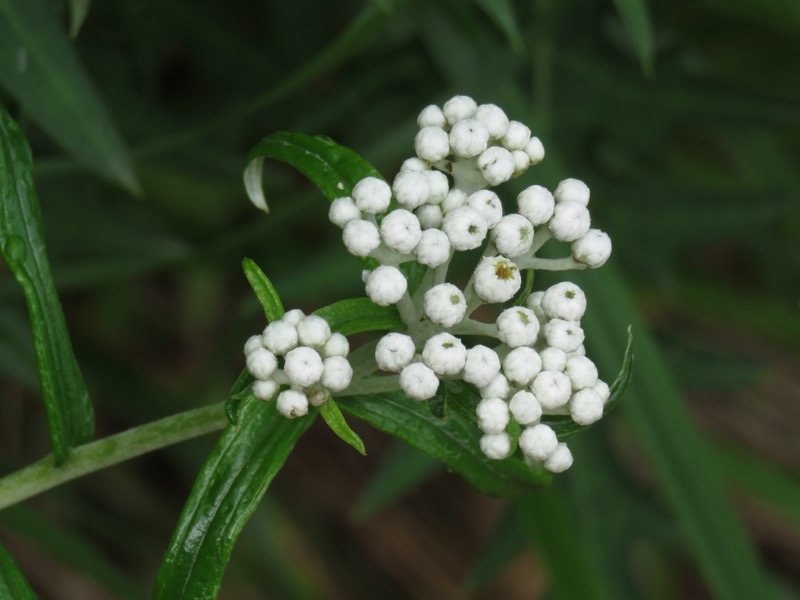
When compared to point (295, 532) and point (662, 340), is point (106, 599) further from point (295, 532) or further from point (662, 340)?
point (662, 340)

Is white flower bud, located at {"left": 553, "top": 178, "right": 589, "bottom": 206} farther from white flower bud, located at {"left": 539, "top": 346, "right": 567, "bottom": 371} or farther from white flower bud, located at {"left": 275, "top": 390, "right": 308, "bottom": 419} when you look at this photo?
white flower bud, located at {"left": 275, "top": 390, "right": 308, "bottom": 419}

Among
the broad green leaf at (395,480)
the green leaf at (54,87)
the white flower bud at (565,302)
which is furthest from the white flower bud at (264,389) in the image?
the broad green leaf at (395,480)

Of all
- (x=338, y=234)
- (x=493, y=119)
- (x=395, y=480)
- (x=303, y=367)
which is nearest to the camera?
(x=303, y=367)

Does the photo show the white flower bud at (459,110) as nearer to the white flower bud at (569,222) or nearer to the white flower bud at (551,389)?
the white flower bud at (569,222)

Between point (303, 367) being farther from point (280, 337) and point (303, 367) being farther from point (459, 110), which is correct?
point (459, 110)

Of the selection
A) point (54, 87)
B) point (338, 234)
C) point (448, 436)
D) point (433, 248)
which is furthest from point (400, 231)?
point (338, 234)

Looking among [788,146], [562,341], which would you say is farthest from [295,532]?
[562,341]
